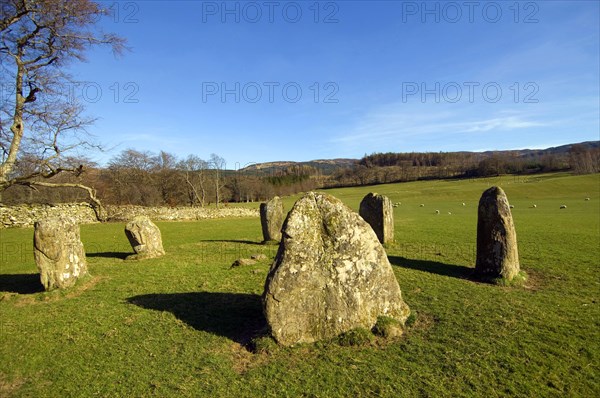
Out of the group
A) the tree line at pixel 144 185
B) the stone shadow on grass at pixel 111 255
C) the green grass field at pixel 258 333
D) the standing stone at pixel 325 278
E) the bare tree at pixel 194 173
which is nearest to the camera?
the green grass field at pixel 258 333

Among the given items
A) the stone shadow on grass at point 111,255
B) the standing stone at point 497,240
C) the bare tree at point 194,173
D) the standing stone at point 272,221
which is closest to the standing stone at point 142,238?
the stone shadow on grass at point 111,255

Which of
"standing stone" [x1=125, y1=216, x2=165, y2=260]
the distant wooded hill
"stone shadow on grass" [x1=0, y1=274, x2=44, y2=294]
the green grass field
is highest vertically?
the distant wooded hill

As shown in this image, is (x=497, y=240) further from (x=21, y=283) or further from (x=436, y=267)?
(x=21, y=283)

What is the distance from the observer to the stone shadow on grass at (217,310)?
23.2ft

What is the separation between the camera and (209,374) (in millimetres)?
5430

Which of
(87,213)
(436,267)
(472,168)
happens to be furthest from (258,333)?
(472,168)

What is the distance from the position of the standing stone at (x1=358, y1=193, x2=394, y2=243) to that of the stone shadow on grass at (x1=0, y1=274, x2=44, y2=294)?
13200 millimetres

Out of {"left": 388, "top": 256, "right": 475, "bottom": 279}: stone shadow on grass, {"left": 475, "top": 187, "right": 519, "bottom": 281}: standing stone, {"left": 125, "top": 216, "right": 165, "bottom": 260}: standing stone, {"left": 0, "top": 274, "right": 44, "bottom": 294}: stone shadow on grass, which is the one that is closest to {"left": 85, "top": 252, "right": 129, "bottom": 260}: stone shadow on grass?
{"left": 125, "top": 216, "right": 165, "bottom": 260}: standing stone

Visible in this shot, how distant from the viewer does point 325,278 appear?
6.53 metres

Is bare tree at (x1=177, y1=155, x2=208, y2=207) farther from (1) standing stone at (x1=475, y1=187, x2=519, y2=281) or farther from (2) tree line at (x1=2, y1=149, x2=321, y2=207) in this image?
(1) standing stone at (x1=475, y1=187, x2=519, y2=281)

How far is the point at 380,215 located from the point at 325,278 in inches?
419

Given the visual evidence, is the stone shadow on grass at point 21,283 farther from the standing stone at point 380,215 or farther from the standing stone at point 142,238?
the standing stone at point 380,215

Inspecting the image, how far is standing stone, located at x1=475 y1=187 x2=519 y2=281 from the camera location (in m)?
10.2

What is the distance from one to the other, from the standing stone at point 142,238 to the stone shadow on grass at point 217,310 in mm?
5435
